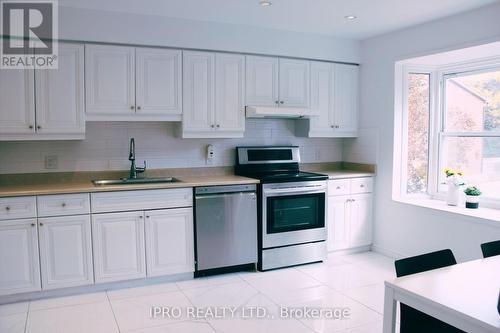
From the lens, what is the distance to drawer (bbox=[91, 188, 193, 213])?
11.5 feet

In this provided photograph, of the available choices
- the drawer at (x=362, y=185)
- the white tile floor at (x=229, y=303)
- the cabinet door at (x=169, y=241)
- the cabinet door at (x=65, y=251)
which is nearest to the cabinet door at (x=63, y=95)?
the cabinet door at (x=65, y=251)

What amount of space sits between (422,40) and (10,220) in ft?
13.0

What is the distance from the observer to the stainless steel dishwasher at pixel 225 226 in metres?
3.84

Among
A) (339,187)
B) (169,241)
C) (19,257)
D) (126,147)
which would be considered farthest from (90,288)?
(339,187)

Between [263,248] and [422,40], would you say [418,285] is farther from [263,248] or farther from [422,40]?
[422,40]

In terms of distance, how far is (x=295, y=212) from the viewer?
424cm

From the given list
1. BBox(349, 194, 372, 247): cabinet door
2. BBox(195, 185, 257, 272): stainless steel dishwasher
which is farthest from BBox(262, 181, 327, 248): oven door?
BBox(349, 194, 372, 247): cabinet door

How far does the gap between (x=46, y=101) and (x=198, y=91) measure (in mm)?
1316

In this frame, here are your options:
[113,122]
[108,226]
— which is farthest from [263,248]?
[113,122]

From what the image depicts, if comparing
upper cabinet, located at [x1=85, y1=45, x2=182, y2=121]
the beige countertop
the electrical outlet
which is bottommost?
the beige countertop

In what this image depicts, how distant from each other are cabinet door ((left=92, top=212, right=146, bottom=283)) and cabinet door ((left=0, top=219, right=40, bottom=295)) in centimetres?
45

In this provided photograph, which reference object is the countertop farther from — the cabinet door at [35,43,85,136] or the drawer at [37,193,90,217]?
the cabinet door at [35,43,85,136]

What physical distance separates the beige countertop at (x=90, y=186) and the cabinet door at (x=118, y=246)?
23 cm

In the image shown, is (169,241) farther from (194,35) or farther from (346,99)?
(346,99)
